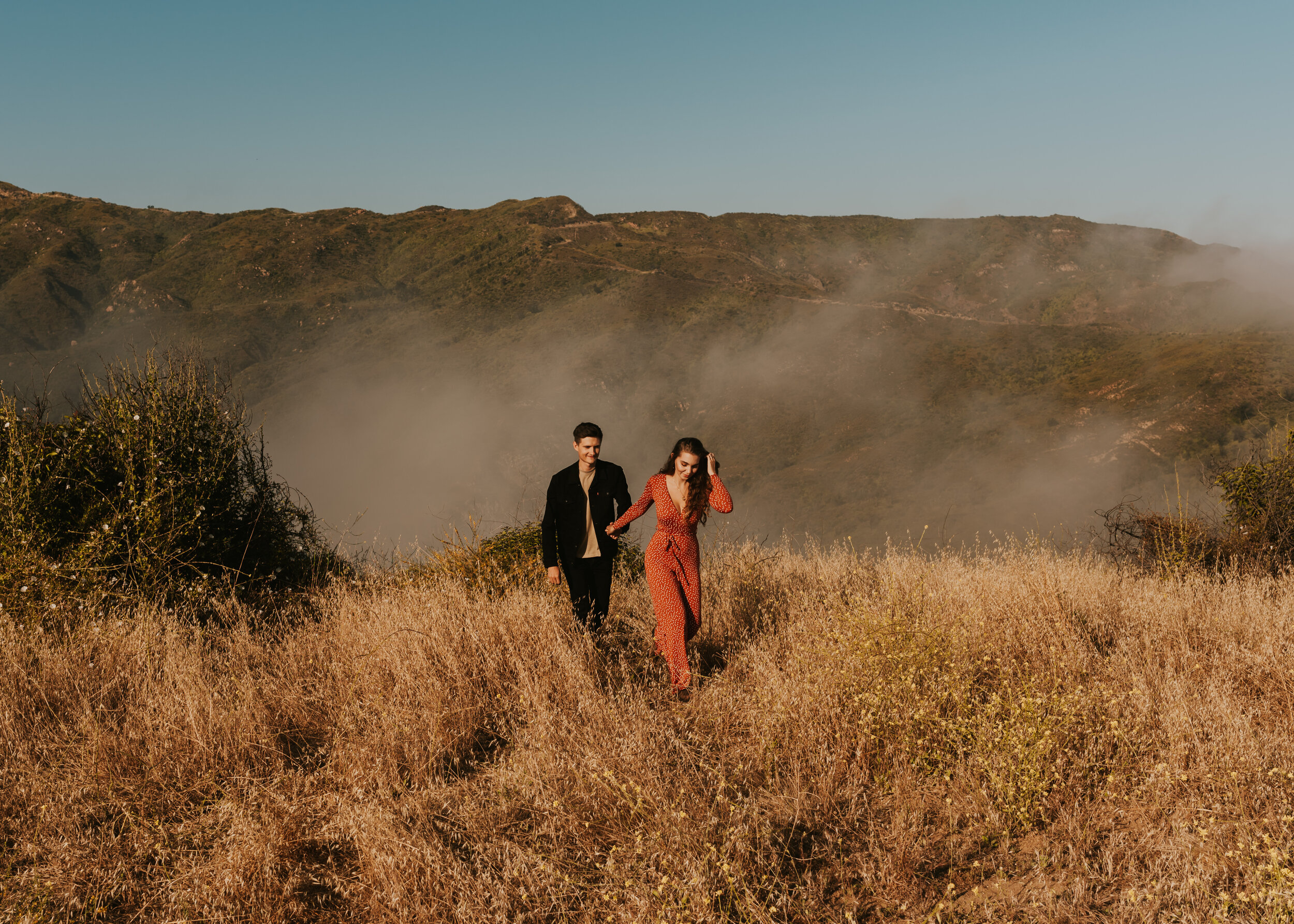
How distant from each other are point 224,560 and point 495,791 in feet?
16.8

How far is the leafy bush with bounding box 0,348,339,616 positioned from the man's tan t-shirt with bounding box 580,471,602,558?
3682 millimetres

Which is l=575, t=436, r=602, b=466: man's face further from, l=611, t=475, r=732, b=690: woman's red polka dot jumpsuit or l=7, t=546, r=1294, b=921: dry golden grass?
l=7, t=546, r=1294, b=921: dry golden grass

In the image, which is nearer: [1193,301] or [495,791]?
[495,791]

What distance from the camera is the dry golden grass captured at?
2.73m

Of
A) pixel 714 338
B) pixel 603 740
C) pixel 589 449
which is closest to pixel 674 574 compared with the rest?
pixel 589 449

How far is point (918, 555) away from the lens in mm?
7574

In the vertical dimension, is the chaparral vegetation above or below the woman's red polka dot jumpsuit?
Answer: below

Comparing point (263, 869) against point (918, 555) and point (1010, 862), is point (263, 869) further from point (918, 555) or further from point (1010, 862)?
point (918, 555)

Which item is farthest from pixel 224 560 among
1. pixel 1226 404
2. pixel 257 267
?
pixel 257 267

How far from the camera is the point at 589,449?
509cm

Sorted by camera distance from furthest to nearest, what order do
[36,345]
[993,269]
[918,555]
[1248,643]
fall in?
[993,269] < [36,345] < [918,555] < [1248,643]

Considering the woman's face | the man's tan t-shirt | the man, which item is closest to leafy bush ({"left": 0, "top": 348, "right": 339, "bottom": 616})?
the man

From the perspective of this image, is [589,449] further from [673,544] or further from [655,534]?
[673,544]

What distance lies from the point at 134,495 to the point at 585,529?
13.8 feet
